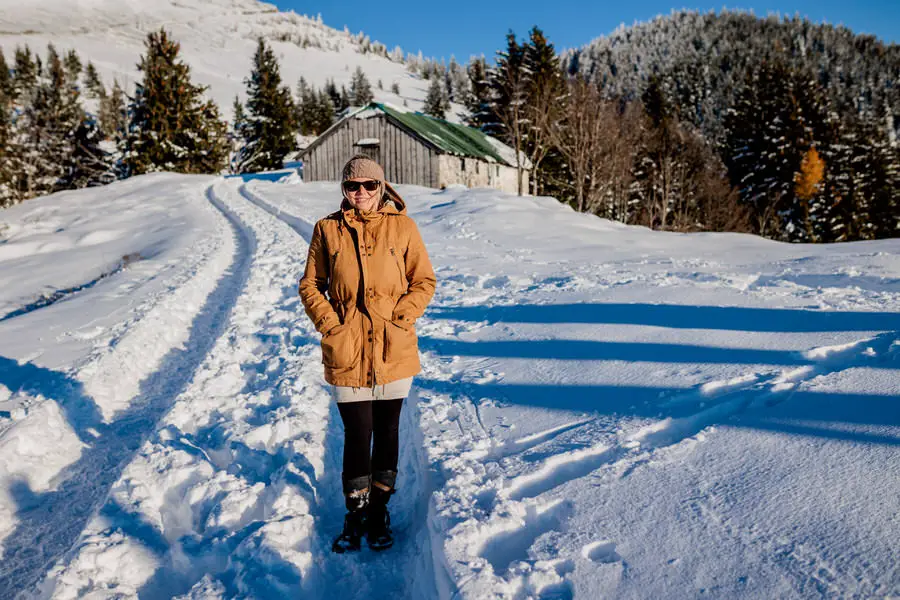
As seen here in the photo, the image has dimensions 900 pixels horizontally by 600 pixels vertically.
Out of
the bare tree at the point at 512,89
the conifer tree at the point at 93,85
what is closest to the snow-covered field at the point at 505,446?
the bare tree at the point at 512,89

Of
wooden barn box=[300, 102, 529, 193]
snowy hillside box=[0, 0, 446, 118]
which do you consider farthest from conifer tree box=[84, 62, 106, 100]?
wooden barn box=[300, 102, 529, 193]

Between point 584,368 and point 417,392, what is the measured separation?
1437 millimetres

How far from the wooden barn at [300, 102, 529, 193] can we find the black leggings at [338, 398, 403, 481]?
24.0 meters

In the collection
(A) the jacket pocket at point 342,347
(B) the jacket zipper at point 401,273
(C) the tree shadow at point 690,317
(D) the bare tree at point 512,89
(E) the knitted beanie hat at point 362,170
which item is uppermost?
(D) the bare tree at point 512,89

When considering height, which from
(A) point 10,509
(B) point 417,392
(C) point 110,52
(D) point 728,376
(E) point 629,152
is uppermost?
(C) point 110,52

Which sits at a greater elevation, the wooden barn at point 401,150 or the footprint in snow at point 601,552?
the wooden barn at point 401,150

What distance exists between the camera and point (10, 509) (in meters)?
3.17

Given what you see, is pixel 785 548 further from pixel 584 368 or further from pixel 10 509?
pixel 10 509

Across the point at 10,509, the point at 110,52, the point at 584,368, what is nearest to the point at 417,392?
the point at 584,368

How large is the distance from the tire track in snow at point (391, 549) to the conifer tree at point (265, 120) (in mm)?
43786

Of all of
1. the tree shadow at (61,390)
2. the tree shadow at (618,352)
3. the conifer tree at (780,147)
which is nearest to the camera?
the tree shadow at (618,352)

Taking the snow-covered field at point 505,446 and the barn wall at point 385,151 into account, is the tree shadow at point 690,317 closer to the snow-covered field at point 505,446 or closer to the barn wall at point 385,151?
the snow-covered field at point 505,446

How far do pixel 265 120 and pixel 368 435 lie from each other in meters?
45.0

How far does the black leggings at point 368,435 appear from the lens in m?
2.61
